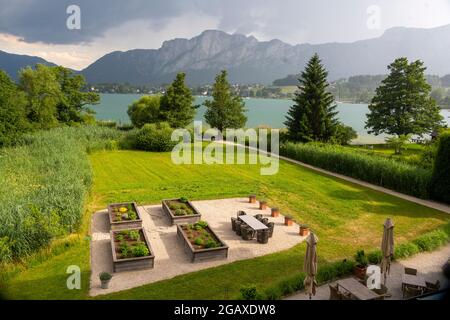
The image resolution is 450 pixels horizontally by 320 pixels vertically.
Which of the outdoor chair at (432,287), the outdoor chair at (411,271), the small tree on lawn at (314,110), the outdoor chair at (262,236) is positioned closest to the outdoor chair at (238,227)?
the outdoor chair at (262,236)

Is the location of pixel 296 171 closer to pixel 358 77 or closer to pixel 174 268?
pixel 174 268

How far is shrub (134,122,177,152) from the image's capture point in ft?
116

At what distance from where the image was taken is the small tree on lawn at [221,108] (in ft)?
153

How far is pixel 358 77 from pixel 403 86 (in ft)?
307

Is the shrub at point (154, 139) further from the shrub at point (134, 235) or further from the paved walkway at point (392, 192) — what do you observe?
the shrub at point (134, 235)

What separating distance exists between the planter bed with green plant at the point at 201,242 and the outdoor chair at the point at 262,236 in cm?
172

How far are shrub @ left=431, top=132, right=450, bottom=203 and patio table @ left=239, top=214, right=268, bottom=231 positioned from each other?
11894mm

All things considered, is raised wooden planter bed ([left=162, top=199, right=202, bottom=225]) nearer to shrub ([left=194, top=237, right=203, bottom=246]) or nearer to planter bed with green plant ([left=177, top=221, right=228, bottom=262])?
planter bed with green plant ([left=177, top=221, right=228, bottom=262])

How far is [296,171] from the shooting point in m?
27.1

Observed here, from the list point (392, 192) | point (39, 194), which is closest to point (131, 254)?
point (39, 194)

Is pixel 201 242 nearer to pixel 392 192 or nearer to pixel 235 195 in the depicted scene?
pixel 235 195

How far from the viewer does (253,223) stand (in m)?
14.4

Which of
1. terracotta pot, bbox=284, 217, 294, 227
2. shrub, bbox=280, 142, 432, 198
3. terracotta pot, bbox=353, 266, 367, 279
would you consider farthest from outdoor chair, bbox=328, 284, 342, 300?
shrub, bbox=280, 142, 432, 198
